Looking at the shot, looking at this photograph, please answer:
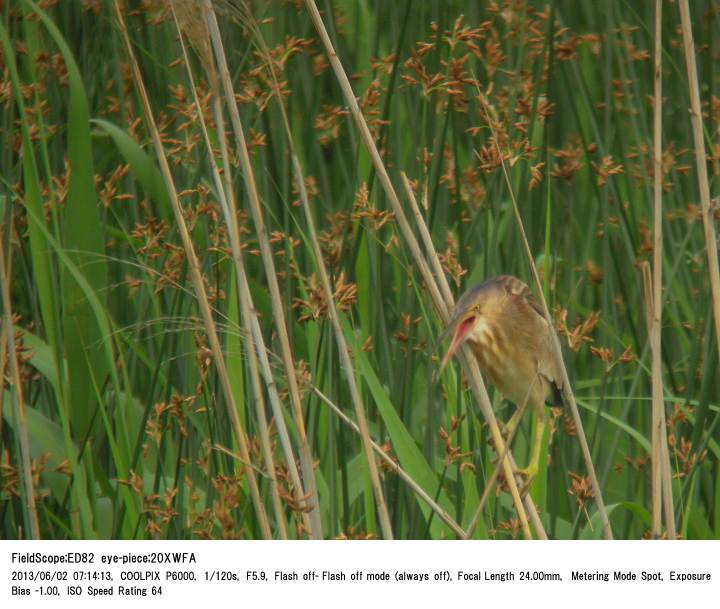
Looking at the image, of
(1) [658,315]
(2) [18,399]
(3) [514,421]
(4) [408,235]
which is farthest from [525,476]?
(2) [18,399]

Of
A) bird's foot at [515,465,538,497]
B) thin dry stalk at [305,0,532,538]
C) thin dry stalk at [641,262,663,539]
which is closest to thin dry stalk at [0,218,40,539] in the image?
thin dry stalk at [305,0,532,538]

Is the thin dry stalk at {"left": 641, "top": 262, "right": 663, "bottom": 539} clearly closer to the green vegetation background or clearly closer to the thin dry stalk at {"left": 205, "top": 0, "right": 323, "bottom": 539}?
the green vegetation background

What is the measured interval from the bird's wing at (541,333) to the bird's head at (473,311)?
1.1 inches

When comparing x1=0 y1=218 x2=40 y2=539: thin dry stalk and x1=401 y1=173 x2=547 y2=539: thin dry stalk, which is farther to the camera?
x1=0 y1=218 x2=40 y2=539: thin dry stalk

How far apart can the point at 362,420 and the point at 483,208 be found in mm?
489

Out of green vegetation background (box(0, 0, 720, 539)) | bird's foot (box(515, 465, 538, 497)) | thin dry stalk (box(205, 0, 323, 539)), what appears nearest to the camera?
thin dry stalk (box(205, 0, 323, 539))

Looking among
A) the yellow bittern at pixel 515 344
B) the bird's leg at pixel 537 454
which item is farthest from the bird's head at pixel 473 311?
the bird's leg at pixel 537 454

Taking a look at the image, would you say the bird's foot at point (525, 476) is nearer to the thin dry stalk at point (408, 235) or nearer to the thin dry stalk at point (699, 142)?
the thin dry stalk at point (408, 235)

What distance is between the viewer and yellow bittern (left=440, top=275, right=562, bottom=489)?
123 centimetres

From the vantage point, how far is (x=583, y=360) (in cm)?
174

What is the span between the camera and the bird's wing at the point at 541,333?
1.28 metres
